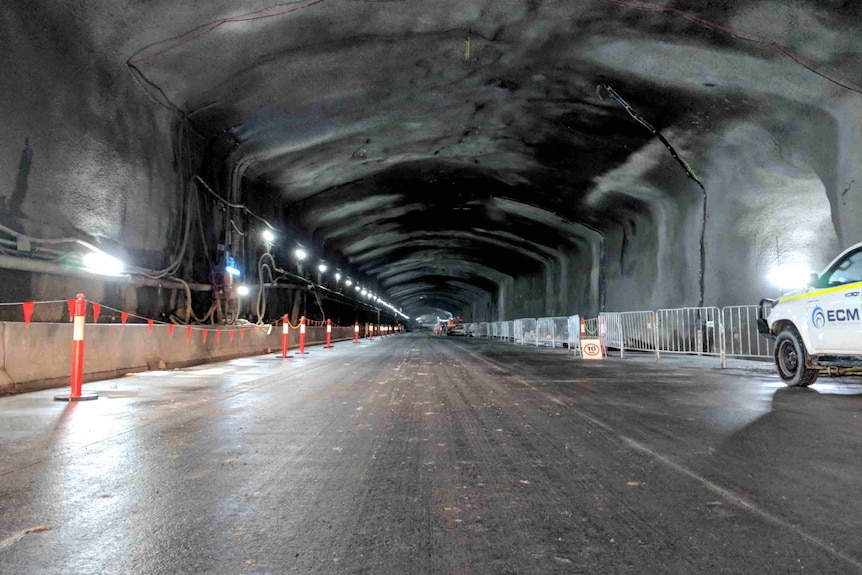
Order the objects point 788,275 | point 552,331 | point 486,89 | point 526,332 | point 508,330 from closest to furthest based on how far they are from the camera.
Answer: point 788,275, point 486,89, point 552,331, point 526,332, point 508,330

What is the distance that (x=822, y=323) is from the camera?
26.3ft

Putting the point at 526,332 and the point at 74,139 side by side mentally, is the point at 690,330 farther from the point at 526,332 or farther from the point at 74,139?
the point at 526,332

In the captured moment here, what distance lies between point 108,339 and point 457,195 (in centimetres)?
1836

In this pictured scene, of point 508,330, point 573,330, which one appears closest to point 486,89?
point 573,330

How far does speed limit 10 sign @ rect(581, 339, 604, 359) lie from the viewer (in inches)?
677

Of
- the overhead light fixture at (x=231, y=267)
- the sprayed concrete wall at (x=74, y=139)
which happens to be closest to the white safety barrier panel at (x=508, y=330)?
the overhead light fixture at (x=231, y=267)

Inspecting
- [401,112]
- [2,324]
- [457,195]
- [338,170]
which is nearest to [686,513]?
[2,324]

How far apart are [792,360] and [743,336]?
6.32 meters

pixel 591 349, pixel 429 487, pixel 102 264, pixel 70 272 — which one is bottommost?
pixel 429 487

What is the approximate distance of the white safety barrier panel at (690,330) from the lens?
14620mm

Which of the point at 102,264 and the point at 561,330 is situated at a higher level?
the point at 102,264

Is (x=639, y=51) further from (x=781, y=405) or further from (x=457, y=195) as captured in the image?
(x=457, y=195)

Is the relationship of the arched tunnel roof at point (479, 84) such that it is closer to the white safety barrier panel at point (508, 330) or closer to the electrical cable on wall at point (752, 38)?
the electrical cable on wall at point (752, 38)

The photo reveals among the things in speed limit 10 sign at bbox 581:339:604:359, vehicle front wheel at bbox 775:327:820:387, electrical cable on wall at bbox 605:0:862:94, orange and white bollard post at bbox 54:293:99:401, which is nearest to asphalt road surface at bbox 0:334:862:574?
orange and white bollard post at bbox 54:293:99:401
